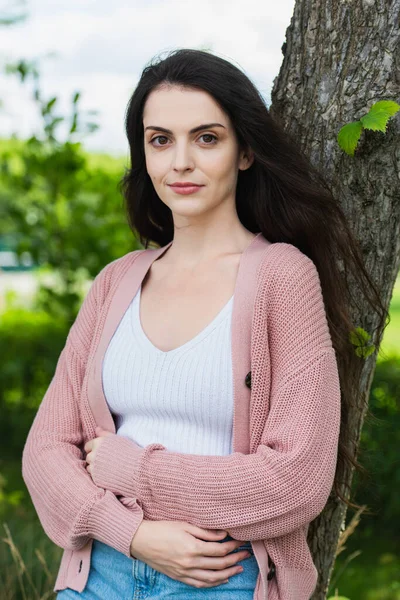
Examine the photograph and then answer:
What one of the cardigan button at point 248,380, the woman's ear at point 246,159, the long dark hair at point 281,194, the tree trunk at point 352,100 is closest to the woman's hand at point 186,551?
the cardigan button at point 248,380

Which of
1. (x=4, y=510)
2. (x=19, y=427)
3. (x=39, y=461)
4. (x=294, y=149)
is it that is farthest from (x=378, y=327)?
(x=19, y=427)

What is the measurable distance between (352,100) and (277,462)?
108 centimetres


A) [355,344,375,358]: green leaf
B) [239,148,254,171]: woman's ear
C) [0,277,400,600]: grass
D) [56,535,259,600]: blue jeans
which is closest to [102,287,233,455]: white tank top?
[56,535,259,600]: blue jeans

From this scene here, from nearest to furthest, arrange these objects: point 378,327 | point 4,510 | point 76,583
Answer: point 76,583
point 378,327
point 4,510

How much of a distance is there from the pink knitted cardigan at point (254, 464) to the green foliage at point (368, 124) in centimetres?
34

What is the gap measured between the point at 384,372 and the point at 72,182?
2.29 meters

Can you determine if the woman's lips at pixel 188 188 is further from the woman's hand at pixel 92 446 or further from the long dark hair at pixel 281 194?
the woman's hand at pixel 92 446

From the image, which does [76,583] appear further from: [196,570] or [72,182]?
[72,182]

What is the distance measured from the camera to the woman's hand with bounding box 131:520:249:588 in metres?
1.86

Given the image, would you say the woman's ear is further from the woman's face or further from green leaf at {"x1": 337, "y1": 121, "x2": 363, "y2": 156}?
green leaf at {"x1": 337, "y1": 121, "x2": 363, "y2": 156}

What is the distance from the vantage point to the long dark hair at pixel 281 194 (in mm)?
2095

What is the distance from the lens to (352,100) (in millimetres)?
2268

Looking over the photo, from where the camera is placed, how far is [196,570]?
1872 mm

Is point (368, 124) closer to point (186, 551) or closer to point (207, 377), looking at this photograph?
point (207, 377)
